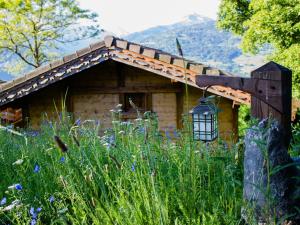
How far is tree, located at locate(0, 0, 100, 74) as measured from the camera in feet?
69.3

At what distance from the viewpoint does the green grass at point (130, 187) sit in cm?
196

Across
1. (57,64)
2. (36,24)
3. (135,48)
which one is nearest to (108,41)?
(135,48)

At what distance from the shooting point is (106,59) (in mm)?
9930

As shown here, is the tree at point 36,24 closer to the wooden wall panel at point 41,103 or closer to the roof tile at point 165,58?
the wooden wall panel at point 41,103

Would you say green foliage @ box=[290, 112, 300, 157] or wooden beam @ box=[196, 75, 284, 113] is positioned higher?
wooden beam @ box=[196, 75, 284, 113]

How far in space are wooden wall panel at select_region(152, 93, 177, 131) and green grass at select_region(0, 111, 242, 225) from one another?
759 centimetres

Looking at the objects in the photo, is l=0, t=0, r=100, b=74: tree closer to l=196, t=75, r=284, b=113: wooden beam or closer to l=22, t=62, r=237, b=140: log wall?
l=22, t=62, r=237, b=140: log wall

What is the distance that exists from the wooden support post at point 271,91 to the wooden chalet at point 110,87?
7156 mm

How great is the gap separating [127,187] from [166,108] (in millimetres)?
8687

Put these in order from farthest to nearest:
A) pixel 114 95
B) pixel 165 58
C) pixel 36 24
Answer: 1. pixel 36 24
2. pixel 114 95
3. pixel 165 58

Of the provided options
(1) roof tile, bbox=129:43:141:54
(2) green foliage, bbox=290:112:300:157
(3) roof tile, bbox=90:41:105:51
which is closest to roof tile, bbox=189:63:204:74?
(1) roof tile, bbox=129:43:141:54

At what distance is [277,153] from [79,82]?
996 centimetres

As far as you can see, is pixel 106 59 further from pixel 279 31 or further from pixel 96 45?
pixel 279 31

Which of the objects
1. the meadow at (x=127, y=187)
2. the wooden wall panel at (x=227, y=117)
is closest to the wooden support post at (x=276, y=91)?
the meadow at (x=127, y=187)
